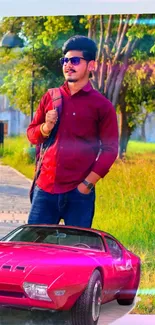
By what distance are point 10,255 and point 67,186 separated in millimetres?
552

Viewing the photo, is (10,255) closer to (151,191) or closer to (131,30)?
(151,191)

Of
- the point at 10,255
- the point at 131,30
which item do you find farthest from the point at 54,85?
the point at 10,255

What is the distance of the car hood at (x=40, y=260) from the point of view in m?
4.35

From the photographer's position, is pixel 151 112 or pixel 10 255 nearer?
pixel 10 255

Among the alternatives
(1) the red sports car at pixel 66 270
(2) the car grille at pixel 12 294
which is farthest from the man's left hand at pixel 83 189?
(2) the car grille at pixel 12 294

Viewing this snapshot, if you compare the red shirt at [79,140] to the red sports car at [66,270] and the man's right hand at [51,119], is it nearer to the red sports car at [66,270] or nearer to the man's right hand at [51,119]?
the man's right hand at [51,119]

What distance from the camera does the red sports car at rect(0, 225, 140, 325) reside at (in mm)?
4309

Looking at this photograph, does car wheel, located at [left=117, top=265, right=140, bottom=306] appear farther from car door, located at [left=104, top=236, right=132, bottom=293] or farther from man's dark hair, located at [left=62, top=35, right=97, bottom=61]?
man's dark hair, located at [left=62, top=35, right=97, bottom=61]

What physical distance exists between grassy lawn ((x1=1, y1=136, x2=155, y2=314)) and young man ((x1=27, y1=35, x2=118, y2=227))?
63 mm

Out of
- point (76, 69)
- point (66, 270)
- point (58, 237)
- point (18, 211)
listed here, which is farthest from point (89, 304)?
point (76, 69)

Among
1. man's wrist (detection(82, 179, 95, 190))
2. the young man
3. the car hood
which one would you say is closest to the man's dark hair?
the young man

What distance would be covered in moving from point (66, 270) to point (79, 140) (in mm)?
738

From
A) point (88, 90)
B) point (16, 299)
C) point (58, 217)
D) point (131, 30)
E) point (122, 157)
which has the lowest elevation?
point (16, 299)

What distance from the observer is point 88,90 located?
4785mm
